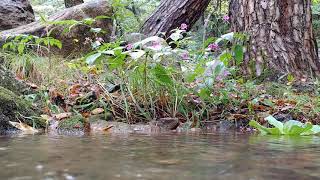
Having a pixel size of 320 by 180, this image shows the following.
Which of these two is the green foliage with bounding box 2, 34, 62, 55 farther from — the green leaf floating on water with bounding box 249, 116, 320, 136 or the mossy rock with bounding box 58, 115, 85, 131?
the green leaf floating on water with bounding box 249, 116, 320, 136

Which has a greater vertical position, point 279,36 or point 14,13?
point 14,13

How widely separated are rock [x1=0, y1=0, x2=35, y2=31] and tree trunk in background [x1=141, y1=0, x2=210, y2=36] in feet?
8.34

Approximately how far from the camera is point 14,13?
24.3 feet

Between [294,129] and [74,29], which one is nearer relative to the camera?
[294,129]

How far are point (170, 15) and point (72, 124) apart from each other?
3.65 m

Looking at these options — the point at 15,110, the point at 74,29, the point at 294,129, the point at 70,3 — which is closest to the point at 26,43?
the point at 15,110

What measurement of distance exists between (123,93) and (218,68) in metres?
0.67

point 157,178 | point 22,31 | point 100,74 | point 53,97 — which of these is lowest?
point 157,178

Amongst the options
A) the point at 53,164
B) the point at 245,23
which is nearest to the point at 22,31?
the point at 245,23

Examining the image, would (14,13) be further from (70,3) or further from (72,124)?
(72,124)

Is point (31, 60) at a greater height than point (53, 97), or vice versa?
point (31, 60)

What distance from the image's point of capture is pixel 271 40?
4.11 metres

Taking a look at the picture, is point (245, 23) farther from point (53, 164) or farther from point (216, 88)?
point (53, 164)

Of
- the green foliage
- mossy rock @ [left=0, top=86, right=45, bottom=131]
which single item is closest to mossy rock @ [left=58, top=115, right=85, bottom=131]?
mossy rock @ [left=0, top=86, right=45, bottom=131]
